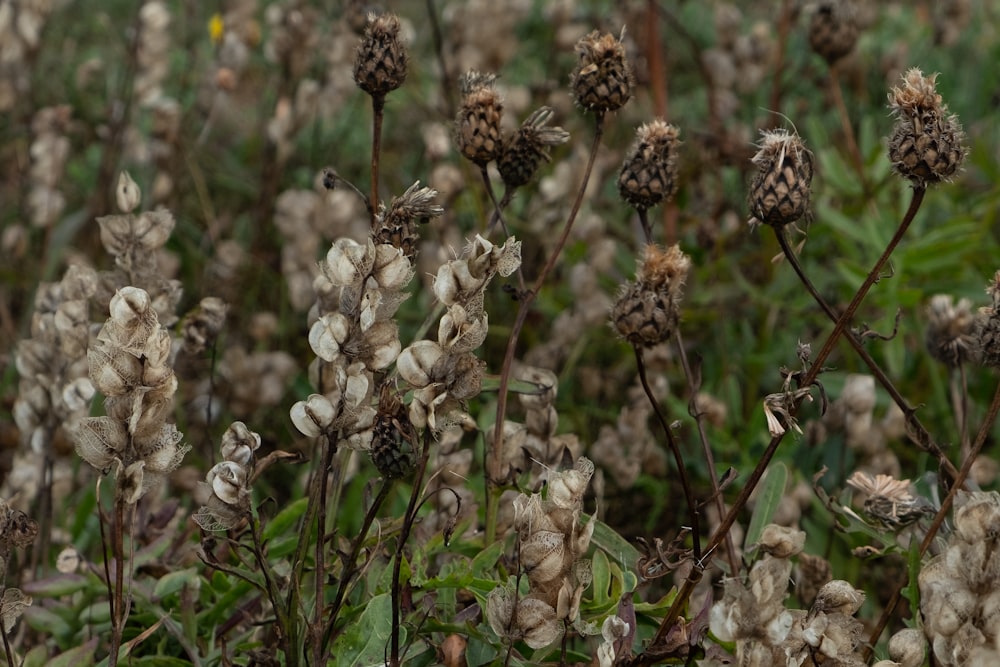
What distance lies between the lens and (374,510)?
135cm

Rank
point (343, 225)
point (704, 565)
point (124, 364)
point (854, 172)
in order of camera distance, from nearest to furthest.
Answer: point (124, 364)
point (704, 565)
point (343, 225)
point (854, 172)

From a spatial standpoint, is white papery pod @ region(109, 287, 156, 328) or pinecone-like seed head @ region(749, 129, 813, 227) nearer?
white papery pod @ region(109, 287, 156, 328)

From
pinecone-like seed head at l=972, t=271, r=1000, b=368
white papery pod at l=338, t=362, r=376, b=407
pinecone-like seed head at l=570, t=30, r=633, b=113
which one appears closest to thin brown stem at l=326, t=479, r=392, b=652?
white papery pod at l=338, t=362, r=376, b=407

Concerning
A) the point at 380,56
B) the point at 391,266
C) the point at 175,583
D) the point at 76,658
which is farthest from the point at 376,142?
the point at 76,658

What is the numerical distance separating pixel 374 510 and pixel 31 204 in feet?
7.06

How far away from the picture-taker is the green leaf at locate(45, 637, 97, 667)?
161 cm

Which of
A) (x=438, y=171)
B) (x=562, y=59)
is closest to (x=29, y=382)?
(x=438, y=171)

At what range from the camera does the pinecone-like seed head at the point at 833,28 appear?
8.36 ft

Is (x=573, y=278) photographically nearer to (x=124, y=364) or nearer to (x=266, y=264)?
(x=266, y=264)

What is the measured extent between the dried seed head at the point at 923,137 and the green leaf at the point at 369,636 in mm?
753

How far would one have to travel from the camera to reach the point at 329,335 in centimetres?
128

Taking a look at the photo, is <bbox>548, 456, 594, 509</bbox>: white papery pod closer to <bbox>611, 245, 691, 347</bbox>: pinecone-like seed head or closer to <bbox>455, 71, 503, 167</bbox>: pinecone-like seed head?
<bbox>611, 245, 691, 347</bbox>: pinecone-like seed head

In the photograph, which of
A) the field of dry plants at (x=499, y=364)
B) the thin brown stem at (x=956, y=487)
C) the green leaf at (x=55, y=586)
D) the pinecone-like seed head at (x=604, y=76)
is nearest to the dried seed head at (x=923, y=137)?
the field of dry plants at (x=499, y=364)

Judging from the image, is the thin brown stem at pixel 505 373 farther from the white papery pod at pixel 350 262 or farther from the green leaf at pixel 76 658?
the green leaf at pixel 76 658
